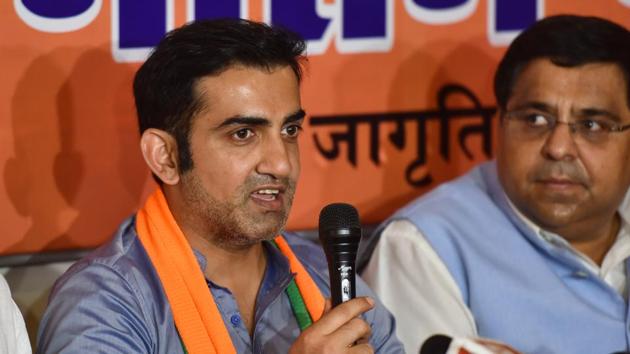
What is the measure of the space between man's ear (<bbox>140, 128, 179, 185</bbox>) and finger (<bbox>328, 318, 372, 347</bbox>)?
593 millimetres

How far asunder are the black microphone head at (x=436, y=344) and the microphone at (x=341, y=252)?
66 centimetres

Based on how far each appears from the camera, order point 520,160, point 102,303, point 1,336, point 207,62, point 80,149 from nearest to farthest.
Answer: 1. point 1,336
2. point 102,303
3. point 207,62
4. point 80,149
5. point 520,160

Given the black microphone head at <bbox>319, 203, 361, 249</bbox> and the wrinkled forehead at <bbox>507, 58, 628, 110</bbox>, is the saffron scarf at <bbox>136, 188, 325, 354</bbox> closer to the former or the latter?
the black microphone head at <bbox>319, 203, 361, 249</bbox>

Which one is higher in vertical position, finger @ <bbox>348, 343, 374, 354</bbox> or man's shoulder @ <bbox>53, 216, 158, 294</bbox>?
man's shoulder @ <bbox>53, 216, 158, 294</bbox>

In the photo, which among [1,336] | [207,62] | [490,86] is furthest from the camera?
[490,86]

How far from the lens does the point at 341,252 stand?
208cm

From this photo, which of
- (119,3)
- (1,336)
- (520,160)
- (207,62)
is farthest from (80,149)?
(520,160)

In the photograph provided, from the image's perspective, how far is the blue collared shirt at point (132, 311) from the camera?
7.44ft

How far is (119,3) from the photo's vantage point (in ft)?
9.52

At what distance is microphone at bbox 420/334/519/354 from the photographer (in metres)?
2.54

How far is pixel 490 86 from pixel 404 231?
70 centimetres

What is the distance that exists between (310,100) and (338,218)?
111cm

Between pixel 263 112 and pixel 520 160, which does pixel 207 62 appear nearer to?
pixel 263 112

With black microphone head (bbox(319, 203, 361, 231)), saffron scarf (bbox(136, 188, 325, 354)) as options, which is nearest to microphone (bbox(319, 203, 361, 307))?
black microphone head (bbox(319, 203, 361, 231))
